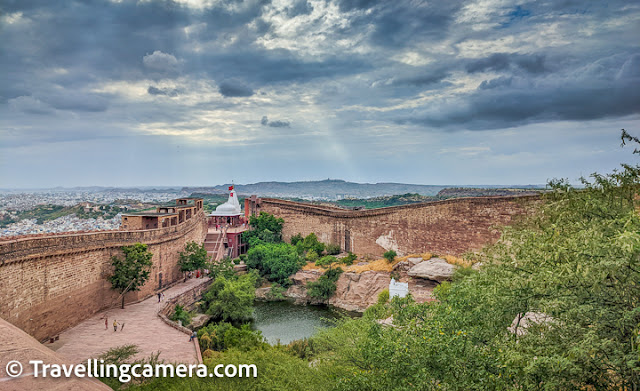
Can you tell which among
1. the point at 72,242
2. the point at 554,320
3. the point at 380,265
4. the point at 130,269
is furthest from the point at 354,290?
the point at 554,320

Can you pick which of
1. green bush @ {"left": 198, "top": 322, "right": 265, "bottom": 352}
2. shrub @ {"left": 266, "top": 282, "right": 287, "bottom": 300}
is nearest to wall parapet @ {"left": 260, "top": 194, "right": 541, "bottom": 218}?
shrub @ {"left": 266, "top": 282, "right": 287, "bottom": 300}

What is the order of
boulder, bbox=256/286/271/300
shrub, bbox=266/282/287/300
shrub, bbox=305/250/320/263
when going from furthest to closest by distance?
shrub, bbox=305/250/320/263
boulder, bbox=256/286/271/300
shrub, bbox=266/282/287/300

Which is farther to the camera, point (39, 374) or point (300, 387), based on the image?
point (300, 387)

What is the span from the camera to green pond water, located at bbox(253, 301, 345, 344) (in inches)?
868

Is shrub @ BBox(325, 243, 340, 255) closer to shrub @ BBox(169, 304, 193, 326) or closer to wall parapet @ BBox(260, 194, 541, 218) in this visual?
wall parapet @ BBox(260, 194, 541, 218)

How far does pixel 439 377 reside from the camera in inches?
287

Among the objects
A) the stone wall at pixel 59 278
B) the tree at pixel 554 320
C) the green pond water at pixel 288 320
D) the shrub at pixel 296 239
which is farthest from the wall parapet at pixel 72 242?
the tree at pixel 554 320

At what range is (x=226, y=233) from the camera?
39.3 metres

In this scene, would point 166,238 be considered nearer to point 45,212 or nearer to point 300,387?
point 300,387

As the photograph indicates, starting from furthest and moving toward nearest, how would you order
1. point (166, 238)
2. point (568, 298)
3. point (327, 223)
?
point (327, 223) < point (166, 238) < point (568, 298)

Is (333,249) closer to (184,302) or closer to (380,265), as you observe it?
(380,265)

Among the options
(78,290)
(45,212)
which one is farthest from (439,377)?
(45,212)

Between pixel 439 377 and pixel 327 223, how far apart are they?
2842 cm

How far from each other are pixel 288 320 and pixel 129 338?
33.0 ft
